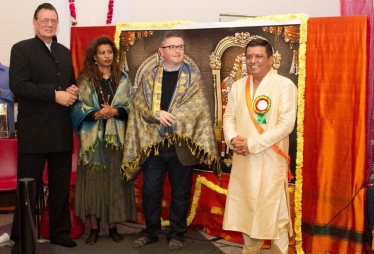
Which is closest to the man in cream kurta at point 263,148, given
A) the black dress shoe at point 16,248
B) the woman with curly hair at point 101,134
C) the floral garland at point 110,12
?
the woman with curly hair at point 101,134

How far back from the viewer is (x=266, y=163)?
3166 mm

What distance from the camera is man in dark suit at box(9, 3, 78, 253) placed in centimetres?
343

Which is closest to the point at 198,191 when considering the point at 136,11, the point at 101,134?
the point at 101,134

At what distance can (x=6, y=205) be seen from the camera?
481cm

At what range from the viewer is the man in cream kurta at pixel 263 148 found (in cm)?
312

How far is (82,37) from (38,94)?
1172 millimetres

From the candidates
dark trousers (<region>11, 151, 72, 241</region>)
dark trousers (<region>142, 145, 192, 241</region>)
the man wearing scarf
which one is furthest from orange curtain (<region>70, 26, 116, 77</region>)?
dark trousers (<region>142, 145, 192, 241</region>)

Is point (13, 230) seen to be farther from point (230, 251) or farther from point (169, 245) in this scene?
point (230, 251)

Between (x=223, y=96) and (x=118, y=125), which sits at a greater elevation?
(x=223, y=96)

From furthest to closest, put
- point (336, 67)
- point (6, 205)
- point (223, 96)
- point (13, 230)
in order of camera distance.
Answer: point (6, 205) < point (223, 96) < point (13, 230) < point (336, 67)

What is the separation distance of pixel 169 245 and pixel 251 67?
1500 millimetres

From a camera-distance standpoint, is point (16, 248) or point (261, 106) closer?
point (261, 106)

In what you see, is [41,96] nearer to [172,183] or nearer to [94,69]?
[94,69]

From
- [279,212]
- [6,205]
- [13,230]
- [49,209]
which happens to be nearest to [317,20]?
[279,212]
